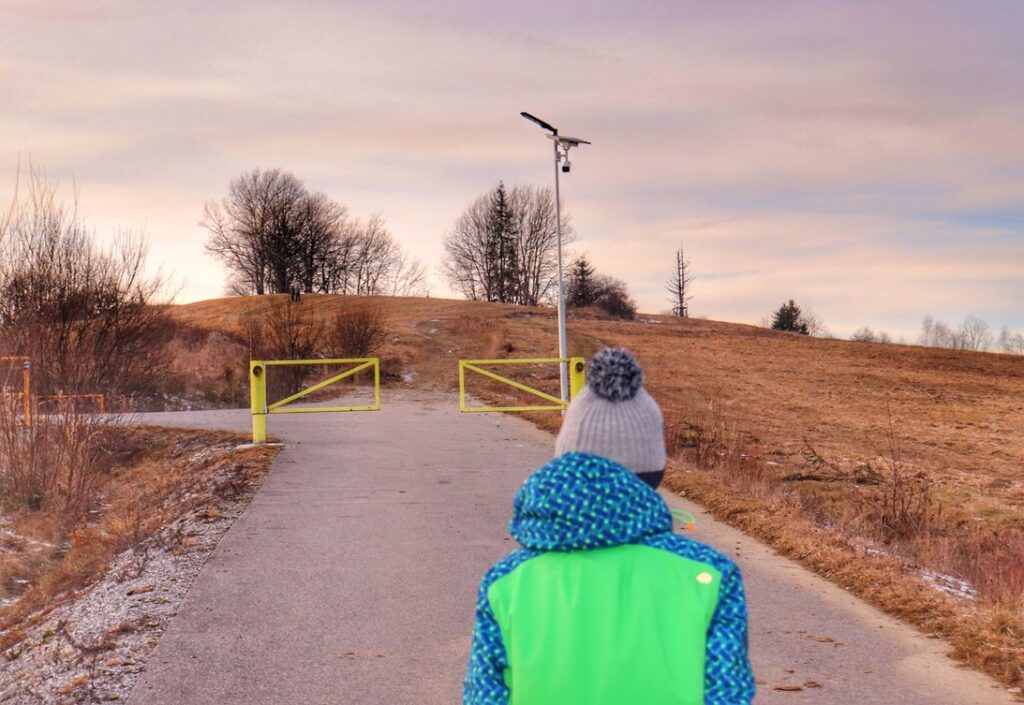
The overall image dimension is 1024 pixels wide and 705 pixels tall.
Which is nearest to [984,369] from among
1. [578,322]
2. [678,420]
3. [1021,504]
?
[578,322]

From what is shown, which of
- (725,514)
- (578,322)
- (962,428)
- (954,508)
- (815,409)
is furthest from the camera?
(578,322)

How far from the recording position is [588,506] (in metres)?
2.12

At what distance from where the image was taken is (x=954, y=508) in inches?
580

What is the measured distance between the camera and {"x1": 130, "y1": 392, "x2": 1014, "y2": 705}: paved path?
5500 mm

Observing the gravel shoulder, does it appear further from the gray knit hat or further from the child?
the gray knit hat

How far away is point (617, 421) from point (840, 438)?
2490cm

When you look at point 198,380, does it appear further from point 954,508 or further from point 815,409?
point 954,508

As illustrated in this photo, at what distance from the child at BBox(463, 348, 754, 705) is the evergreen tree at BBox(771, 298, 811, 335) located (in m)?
101

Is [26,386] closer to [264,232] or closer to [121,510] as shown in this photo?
[121,510]

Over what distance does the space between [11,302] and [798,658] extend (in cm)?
1324

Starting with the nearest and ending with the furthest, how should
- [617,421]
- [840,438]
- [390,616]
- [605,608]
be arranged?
[605,608]
[617,421]
[390,616]
[840,438]

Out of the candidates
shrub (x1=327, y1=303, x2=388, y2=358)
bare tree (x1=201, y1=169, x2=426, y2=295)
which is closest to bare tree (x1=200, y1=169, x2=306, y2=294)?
bare tree (x1=201, y1=169, x2=426, y2=295)

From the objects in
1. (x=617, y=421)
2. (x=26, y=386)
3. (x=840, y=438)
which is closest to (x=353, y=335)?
(x=840, y=438)

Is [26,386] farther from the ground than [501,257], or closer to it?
closer to it
